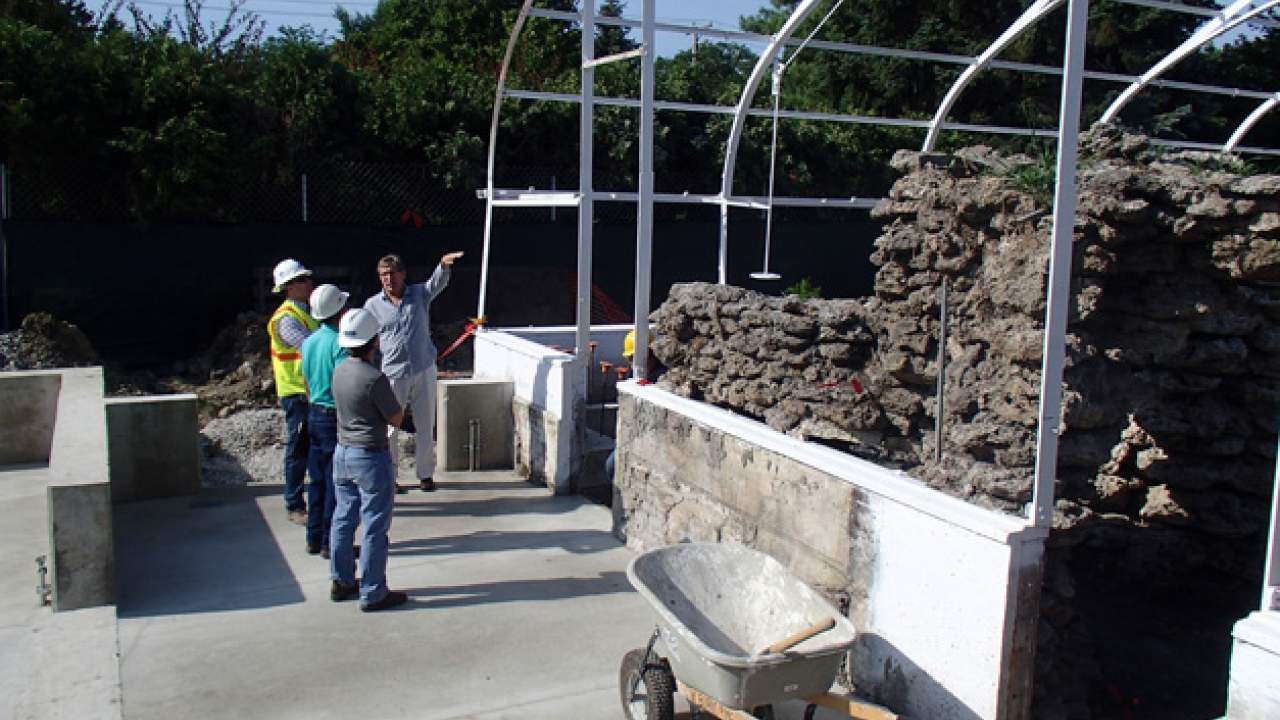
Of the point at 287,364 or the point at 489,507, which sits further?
the point at 489,507

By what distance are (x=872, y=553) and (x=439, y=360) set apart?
9229mm

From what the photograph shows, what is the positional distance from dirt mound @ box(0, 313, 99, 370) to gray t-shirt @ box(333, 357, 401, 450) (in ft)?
20.9

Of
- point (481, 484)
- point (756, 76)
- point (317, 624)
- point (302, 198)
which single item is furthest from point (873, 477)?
point (302, 198)

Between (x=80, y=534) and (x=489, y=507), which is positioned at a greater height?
(x=80, y=534)

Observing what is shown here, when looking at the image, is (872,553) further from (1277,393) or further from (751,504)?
(1277,393)

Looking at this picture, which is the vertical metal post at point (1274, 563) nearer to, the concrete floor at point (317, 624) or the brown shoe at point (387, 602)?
the concrete floor at point (317, 624)

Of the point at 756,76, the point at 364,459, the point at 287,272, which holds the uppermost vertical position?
the point at 756,76

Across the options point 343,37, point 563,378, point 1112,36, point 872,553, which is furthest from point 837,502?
point 343,37

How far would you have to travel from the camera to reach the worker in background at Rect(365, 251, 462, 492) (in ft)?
25.7

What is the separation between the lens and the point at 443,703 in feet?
16.2

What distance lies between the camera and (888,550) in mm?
4789

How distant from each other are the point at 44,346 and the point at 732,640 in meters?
9.20

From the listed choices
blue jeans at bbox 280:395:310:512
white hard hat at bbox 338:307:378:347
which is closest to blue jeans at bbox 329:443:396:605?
white hard hat at bbox 338:307:378:347

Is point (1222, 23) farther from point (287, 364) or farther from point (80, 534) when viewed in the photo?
point (80, 534)
